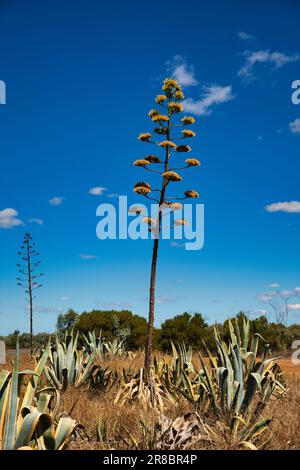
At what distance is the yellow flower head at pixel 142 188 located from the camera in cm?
775

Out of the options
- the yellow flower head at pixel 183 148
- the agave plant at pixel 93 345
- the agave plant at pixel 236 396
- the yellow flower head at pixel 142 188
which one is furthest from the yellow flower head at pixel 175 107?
the agave plant at pixel 93 345

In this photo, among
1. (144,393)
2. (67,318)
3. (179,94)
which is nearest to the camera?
(144,393)

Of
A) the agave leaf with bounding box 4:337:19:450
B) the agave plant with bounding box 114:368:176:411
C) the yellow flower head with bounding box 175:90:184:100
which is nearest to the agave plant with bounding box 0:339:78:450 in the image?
the agave leaf with bounding box 4:337:19:450

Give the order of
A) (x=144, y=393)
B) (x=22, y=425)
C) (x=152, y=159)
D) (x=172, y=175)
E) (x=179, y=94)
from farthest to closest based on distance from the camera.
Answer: (x=179, y=94), (x=152, y=159), (x=172, y=175), (x=144, y=393), (x=22, y=425)

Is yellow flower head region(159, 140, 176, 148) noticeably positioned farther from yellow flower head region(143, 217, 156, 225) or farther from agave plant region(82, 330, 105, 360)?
agave plant region(82, 330, 105, 360)

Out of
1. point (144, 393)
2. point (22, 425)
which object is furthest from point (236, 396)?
point (22, 425)

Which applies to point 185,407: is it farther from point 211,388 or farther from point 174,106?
point 174,106

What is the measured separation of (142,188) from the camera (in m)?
7.75

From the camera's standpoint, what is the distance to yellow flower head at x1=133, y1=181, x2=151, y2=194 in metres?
7.75

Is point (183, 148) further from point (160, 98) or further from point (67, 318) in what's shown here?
point (67, 318)

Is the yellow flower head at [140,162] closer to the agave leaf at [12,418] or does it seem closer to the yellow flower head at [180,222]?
the yellow flower head at [180,222]

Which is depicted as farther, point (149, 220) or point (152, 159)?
point (152, 159)

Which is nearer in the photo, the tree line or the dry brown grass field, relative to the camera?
the dry brown grass field
